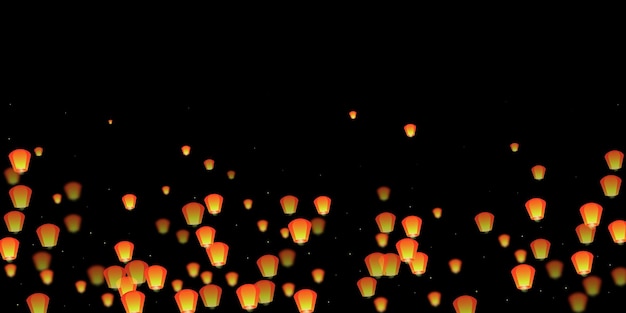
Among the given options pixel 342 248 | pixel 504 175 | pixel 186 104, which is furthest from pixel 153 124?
pixel 504 175

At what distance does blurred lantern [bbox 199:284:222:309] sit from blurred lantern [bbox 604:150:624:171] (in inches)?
102

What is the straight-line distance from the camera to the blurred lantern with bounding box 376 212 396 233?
630 cm

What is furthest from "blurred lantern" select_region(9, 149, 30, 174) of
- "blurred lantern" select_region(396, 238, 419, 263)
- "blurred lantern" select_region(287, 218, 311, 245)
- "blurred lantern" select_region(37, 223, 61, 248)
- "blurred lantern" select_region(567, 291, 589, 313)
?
"blurred lantern" select_region(567, 291, 589, 313)

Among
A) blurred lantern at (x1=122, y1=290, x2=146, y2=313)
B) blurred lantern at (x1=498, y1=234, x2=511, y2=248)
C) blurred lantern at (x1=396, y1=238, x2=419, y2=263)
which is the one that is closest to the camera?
blurred lantern at (x1=122, y1=290, x2=146, y2=313)

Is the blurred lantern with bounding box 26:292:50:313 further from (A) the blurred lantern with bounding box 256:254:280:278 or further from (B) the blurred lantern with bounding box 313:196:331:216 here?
(B) the blurred lantern with bounding box 313:196:331:216

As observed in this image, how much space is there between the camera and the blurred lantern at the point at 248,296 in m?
5.79

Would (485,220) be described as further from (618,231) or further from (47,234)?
(47,234)

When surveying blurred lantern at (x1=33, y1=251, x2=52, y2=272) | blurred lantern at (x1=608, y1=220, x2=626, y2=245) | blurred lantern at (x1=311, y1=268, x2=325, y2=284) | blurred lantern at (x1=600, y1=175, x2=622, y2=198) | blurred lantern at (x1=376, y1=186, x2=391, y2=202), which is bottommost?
blurred lantern at (x1=311, y1=268, x2=325, y2=284)

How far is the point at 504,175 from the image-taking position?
21.5 feet

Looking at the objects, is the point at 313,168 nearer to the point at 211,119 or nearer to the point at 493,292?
the point at 211,119

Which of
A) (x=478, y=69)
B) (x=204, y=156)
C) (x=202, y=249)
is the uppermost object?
(x=478, y=69)

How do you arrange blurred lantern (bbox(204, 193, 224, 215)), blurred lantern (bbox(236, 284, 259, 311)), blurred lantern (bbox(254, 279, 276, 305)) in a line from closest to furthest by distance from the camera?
blurred lantern (bbox(236, 284, 259, 311)) → blurred lantern (bbox(254, 279, 276, 305)) → blurred lantern (bbox(204, 193, 224, 215))

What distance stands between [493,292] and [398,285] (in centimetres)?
64

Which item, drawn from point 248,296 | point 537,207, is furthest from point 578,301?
point 248,296
